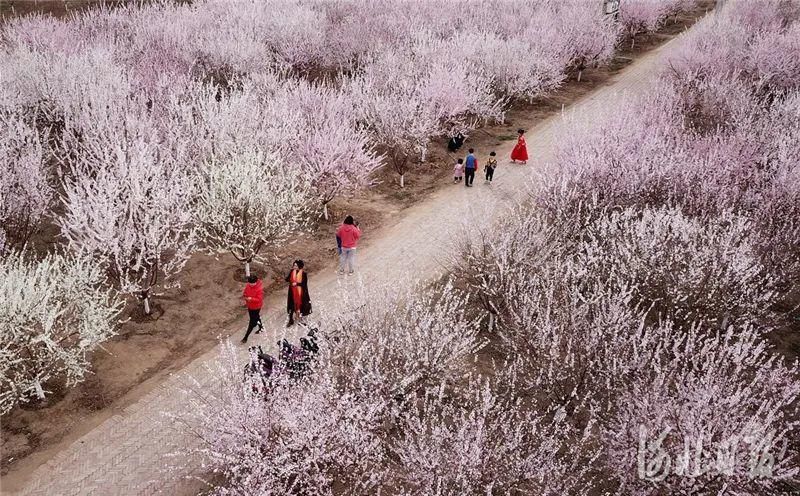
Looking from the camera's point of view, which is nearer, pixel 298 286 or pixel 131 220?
pixel 131 220

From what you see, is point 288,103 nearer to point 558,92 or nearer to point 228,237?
point 228,237

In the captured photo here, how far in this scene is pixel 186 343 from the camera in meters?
12.2

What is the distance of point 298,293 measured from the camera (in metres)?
12.1

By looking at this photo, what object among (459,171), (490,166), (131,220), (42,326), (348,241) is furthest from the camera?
(459,171)

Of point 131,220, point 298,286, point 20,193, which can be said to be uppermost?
point 131,220

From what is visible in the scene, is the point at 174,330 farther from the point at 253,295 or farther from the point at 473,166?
the point at 473,166

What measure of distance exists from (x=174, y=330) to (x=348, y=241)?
444cm

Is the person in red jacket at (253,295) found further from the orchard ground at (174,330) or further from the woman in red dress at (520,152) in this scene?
the woman in red dress at (520,152)

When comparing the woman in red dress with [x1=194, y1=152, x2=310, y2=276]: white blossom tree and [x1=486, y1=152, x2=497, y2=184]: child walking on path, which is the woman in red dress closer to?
[x1=486, y1=152, x2=497, y2=184]: child walking on path

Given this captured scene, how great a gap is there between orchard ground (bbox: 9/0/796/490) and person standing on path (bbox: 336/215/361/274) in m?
0.77

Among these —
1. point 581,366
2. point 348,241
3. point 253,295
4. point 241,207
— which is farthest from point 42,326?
point 581,366

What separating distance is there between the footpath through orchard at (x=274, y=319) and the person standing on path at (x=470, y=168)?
1.02ft

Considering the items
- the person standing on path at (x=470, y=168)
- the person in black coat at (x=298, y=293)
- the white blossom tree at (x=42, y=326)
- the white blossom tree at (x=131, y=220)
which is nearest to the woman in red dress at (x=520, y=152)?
the person standing on path at (x=470, y=168)

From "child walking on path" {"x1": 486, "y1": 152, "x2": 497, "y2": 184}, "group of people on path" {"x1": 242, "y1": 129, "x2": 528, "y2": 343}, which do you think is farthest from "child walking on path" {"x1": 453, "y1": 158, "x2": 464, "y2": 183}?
"group of people on path" {"x1": 242, "y1": 129, "x2": 528, "y2": 343}
